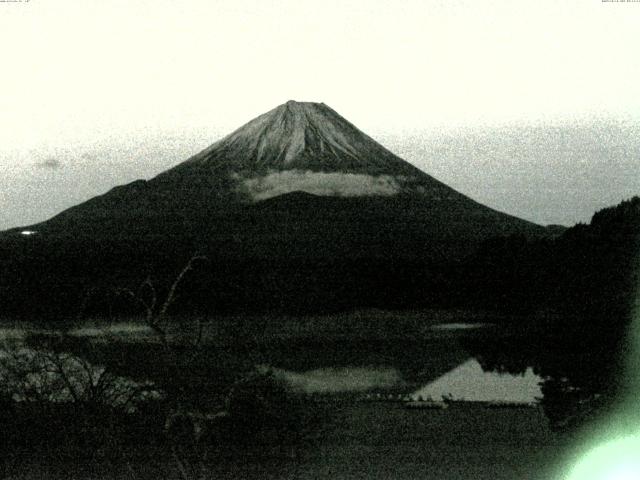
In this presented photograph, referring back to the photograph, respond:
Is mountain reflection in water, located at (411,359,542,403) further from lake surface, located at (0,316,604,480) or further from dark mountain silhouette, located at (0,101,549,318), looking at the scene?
dark mountain silhouette, located at (0,101,549,318)

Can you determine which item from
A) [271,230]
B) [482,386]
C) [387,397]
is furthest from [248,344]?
[271,230]

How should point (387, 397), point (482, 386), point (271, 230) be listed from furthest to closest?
1. point (271, 230)
2. point (482, 386)
3. point (387, 397)

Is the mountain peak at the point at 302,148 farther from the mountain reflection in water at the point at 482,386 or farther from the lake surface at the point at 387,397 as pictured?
the mountain reflection in water at the point at 482,386

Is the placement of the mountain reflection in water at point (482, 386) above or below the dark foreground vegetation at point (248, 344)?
below

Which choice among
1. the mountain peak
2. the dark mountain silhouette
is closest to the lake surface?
the dark mountain silhouette

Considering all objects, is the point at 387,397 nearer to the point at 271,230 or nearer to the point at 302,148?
the point at 271,230

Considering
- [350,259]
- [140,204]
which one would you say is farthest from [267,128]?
[350,259]

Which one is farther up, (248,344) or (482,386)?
(248,344)

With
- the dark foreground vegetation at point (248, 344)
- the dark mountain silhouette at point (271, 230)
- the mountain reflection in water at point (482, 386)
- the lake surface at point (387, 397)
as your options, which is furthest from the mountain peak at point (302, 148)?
the mountain reflection in water at point (482, 386)
